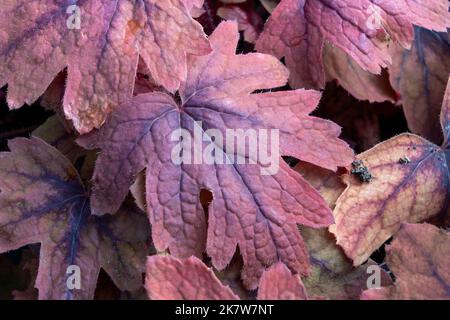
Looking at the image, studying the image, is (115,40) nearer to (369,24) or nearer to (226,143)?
(226,143)

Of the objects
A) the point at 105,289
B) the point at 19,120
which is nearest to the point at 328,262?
the point at 105,289

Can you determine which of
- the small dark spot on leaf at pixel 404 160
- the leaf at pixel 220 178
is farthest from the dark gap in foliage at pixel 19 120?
the small dark spot on leaf at pixel 404 160

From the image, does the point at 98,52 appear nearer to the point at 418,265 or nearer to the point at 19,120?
the point at 19,120

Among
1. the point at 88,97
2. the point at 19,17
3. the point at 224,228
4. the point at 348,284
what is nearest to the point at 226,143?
the point at 224,228

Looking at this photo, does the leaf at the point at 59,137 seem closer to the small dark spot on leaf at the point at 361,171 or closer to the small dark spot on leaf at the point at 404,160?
the small dark spot on leaf at the point at 361,171

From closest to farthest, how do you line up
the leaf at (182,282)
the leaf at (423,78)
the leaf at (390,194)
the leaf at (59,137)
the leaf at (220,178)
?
the leaf at (182,282) → the leaf at (220,178) → the leaf at (390,194) → the leaf at (59,137) → the leaf at (423,78)
